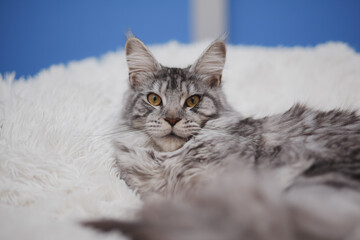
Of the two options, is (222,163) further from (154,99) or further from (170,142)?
(154,99)

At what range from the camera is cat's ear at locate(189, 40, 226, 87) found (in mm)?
1145

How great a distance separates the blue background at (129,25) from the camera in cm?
214

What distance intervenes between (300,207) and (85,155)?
0.84 m

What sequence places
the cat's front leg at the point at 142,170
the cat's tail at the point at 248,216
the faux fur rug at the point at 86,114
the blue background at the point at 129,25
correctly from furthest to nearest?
1. the blue background at the point at 129,25
2. the cat's front leg at the point at 142,170
3. the faux fur rug at the point at 86,114
4. the cat's tail at the point at 248,216

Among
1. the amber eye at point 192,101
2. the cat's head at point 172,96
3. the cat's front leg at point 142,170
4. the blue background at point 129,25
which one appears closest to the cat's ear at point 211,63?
the cat's head at point 172,96

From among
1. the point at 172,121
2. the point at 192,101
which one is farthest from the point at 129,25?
the point at 172,121

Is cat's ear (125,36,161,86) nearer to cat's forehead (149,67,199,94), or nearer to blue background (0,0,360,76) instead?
cat's forehead (149,67,199,94)

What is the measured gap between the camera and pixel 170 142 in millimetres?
1016

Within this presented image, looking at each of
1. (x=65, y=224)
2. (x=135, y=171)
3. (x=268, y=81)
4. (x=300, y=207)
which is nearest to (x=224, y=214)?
(x=300, y=207)

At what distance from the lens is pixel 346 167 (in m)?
0.77

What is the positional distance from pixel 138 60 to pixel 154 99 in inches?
8.5

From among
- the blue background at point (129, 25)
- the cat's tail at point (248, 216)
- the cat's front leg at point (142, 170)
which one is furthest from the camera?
the blue background at point (129, 25)

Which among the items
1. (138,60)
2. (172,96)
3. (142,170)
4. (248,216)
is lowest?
(248,216)

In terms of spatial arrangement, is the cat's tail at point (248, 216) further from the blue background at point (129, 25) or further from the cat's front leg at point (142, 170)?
the blue background at point (129, 25)
